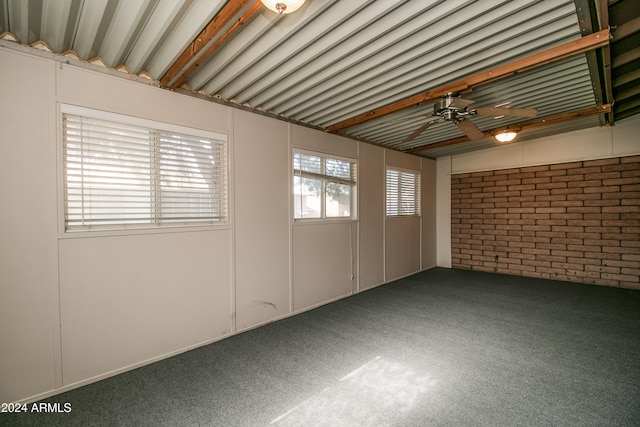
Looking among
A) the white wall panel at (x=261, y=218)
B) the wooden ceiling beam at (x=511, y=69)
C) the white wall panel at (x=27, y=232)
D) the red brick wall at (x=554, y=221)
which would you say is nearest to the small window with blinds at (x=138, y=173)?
the white wall panel at (x=27, y=232)

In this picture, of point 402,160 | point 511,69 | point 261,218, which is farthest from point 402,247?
point 511,69

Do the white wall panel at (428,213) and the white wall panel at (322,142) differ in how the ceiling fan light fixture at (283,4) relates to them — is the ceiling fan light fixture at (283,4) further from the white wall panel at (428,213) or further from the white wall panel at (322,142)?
the white wall panel at (428,213)

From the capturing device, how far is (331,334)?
10.8 ft

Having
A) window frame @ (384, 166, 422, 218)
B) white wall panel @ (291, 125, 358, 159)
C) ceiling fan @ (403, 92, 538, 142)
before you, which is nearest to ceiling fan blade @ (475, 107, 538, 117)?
ceiling fan @ (403, 92, 538, 142)

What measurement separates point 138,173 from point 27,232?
36.1 inches

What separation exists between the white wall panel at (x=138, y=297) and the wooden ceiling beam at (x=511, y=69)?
2707 millimetres

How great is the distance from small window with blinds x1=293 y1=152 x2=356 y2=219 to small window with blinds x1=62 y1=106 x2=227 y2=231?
1.20 m

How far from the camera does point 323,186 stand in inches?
174

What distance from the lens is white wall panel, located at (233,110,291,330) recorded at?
11.0 ft

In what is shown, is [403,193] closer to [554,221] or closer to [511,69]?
[554,221]

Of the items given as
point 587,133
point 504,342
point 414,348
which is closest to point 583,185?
point 587,133

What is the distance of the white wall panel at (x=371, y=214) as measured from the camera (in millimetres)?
5027

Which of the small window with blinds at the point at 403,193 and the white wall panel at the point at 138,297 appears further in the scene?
the small window with blinds at the point at 403,193

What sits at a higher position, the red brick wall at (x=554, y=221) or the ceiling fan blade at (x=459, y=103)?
the ceiling fan blade at (x=459, y=103)
